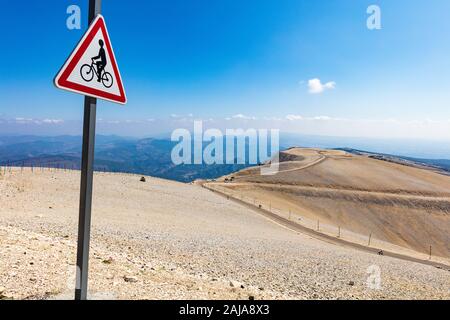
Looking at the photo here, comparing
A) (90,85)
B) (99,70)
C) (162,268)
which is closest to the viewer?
(90,85)

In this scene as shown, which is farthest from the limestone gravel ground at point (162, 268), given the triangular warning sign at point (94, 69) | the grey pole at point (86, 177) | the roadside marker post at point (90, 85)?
the triangular warning sign at point (94, 69)

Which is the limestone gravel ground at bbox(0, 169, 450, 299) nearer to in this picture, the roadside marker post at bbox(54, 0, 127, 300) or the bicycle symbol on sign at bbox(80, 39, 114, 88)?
the roadside marker post at bbox(54, 0, 127, 300)

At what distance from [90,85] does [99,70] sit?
26 cm

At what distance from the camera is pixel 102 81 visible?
4.35 m

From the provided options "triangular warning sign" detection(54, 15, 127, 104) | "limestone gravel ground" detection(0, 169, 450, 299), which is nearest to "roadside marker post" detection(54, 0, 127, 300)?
"triangular warning sign" detection(54, 15, 127, 104)

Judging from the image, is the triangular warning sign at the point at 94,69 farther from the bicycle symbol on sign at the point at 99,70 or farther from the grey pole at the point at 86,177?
the grey pole at the point at 86,177

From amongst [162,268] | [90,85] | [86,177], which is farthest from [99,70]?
[162,268]

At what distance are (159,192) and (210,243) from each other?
26947mm

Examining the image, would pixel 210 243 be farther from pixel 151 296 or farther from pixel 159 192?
pixel 159 192

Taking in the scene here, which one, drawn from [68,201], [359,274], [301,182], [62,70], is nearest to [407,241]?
[301,182]

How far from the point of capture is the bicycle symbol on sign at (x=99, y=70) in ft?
13.6

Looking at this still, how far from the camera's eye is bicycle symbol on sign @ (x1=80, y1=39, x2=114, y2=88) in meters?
4.14

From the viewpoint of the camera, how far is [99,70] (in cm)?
431

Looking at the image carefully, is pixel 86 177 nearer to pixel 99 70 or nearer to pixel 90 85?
pixel 90 85
